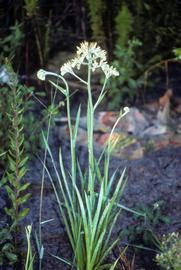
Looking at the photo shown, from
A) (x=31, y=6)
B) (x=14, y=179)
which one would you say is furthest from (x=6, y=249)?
(x=31, y=6)

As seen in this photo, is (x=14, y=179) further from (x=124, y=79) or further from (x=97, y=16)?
(x=97, y=16)

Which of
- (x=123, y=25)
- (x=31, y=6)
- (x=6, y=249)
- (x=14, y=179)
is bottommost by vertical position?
(x=6, y=249)

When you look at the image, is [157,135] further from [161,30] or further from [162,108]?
[161,30]

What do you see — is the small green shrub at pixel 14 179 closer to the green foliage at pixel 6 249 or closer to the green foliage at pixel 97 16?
the green foliage at pixel 6 249

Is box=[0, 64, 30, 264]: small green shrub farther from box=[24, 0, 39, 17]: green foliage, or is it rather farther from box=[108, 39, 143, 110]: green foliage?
box=[108, 39, 143, 110]: green foliage

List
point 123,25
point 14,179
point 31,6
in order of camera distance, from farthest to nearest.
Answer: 1. point 123,25
2. point 31,6
3. point 14,179

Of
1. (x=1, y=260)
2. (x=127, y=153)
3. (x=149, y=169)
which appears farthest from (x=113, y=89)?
(x=1, y=260)

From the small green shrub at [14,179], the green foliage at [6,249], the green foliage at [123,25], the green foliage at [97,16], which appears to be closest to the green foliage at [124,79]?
the green foliage at [123,25]
